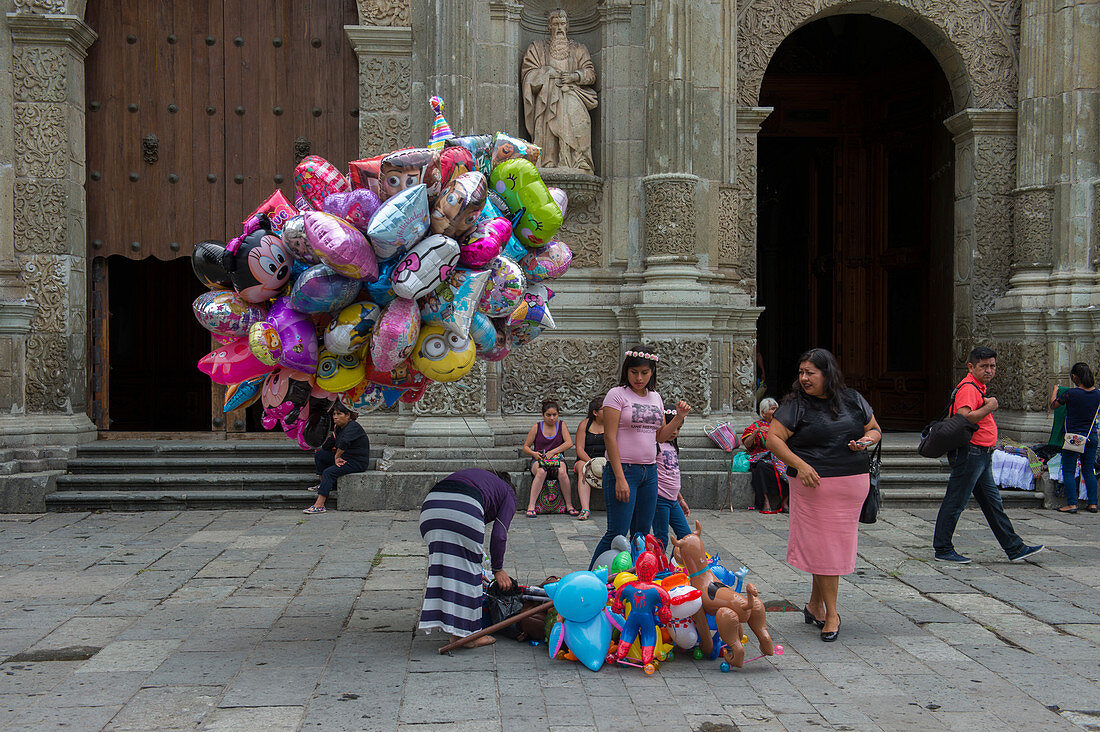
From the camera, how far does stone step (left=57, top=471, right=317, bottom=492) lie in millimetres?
9867

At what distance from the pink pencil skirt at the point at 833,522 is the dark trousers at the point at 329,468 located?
17.8 feet

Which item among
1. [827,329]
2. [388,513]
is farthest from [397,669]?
[827,329]

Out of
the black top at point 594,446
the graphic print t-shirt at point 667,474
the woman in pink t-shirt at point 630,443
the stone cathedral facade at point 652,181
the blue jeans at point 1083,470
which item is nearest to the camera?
the woman in pink t-shirt at point 630,443

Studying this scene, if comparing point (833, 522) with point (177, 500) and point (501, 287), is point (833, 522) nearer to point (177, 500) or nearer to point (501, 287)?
point (501, 287)

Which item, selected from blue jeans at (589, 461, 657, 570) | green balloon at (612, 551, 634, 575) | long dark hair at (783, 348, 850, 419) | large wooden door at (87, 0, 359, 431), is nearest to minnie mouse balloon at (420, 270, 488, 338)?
green balloon at (612, 551, 634, 575)

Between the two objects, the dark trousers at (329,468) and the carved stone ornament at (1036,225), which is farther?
the carved stone ornament at (1036,225)

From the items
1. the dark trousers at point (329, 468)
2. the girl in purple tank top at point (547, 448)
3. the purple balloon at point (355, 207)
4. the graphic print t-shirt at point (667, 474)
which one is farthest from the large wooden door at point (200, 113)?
the purple balloon at point (355, 207)

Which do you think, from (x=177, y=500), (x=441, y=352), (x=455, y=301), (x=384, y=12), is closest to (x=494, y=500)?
(x=441, y=352)

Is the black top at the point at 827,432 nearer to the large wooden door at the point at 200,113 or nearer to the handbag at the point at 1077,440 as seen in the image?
the handbag at the point at 1077,440

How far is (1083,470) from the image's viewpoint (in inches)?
391

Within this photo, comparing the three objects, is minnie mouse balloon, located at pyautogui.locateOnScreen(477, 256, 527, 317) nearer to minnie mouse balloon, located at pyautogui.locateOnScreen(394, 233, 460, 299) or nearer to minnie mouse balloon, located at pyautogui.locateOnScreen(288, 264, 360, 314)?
minnie mouse balloon, located at pyautogui.locateOnScreen(394, 233, 460, 299)

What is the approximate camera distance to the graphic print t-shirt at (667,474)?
21.9 feet

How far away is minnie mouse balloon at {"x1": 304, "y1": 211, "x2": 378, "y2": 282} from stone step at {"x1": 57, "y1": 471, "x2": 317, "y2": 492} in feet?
Answer: 20.4

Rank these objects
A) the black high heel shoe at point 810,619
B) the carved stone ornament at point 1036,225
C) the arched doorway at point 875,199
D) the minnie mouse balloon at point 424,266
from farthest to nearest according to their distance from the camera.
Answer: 1. the arched doorway at point 875,199
2. the carved stone ornament at point 1036,225
3. the black high heel shoe at point 810,619
4. the minnie mouse balloon at point 424,266
